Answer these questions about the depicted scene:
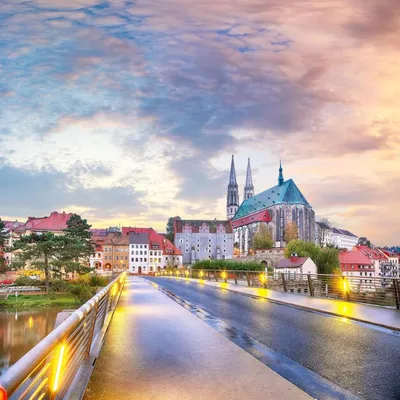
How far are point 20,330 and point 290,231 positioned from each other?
114084 mm

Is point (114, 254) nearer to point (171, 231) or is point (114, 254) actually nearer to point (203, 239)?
point (203, 239)

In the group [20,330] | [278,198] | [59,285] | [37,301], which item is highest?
[278,198]

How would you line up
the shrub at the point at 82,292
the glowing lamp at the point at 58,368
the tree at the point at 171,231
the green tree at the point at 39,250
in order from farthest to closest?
the tree at the point at 171,231, the green tree at the point at 39,250, the shrub at the point at 82,292, the glowing lamp at the point at 58,368

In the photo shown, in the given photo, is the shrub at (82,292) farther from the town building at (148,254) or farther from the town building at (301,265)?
the town building at (148,254)

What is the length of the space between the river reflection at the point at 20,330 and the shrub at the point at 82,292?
333 centimetres

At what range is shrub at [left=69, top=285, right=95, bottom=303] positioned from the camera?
56625mm

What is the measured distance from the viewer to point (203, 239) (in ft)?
513

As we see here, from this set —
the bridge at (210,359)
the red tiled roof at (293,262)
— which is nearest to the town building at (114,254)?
the red tiled roof at (293,262)

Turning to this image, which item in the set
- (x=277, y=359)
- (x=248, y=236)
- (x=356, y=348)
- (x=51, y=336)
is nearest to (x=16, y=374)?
(x=51, y=336)

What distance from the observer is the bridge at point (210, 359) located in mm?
4512

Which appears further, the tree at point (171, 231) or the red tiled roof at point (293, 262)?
the tree at point (171, 231)

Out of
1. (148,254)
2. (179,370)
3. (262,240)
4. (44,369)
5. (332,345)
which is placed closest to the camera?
(44,369)

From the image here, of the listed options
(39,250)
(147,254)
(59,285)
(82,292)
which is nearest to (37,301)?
(59,285)

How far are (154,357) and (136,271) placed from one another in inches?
5076
